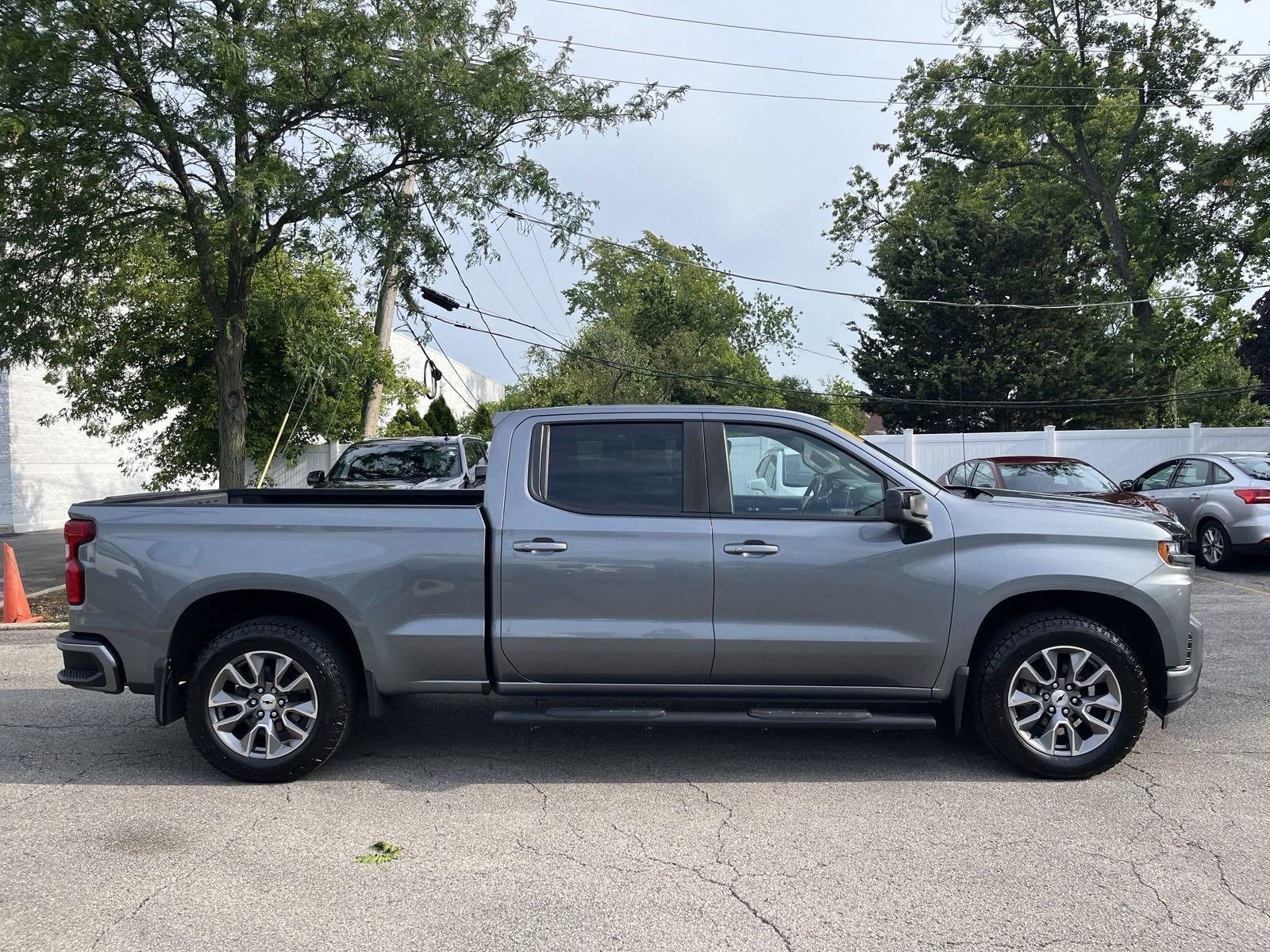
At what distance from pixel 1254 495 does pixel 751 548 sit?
10.3 metres

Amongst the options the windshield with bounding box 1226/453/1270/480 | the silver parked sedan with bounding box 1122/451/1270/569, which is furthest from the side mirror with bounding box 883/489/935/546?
the windshield with bounding box 1226/453/1270/480

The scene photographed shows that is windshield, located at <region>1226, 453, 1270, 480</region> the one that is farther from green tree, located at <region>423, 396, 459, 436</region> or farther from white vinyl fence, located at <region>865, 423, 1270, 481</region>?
green tree, located at <region>423, 396, 459, 436</region>

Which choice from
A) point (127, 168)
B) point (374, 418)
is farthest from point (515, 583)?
point (374, 418)

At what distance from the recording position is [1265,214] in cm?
2531

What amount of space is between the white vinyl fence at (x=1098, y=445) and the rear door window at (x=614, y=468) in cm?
1937

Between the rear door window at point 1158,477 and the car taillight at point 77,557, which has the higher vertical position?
the rear door window at point 1158,477

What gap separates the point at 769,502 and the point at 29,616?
9.01m

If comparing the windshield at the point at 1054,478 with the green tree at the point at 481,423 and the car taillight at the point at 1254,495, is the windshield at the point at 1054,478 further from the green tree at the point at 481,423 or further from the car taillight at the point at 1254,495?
Answer: the green tree at the point at 481,423

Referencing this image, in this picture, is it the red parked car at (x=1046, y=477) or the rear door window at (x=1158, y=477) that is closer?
the red parked car at (x=1046, y=477)

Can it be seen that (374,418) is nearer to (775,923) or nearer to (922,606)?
(922,606)

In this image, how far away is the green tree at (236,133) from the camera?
10.5m

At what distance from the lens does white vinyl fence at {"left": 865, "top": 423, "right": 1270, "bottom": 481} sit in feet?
74.5

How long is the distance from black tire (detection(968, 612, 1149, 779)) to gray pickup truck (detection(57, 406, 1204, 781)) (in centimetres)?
1

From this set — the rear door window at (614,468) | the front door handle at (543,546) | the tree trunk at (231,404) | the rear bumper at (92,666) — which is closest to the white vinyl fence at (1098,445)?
the tree trunk at (231,404)
